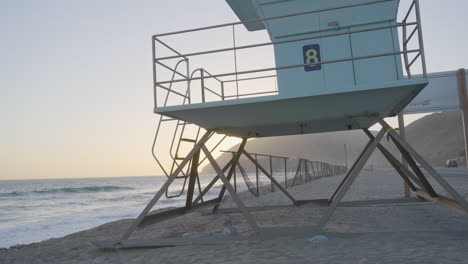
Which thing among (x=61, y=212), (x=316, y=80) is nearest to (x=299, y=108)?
(x=316, y=80)

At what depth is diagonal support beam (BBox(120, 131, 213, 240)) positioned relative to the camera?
5.62 meters

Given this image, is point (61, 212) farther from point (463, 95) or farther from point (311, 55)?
point (463, 95)

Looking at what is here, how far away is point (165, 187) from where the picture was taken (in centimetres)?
585

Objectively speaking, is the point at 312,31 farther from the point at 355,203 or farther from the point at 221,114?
the point at 355,203

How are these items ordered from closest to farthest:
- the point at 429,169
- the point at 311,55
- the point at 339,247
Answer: the point at 339,247
the point at 429,169
the point at 311,55

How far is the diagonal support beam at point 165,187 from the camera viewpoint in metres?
5.62

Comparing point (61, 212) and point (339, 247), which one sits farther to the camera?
point (61, 212)

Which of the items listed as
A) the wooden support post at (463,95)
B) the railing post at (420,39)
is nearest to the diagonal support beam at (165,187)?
the railing post at (420,39)

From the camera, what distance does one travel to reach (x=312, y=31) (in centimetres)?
607

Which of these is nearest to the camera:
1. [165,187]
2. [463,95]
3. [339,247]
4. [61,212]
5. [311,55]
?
[339,247]

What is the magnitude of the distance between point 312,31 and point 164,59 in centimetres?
260

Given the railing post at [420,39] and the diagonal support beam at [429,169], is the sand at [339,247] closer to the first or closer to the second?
the diagonal support beam at [429,169]

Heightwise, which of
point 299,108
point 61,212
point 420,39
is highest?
point 420,39

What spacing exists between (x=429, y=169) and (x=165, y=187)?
13.7ft
